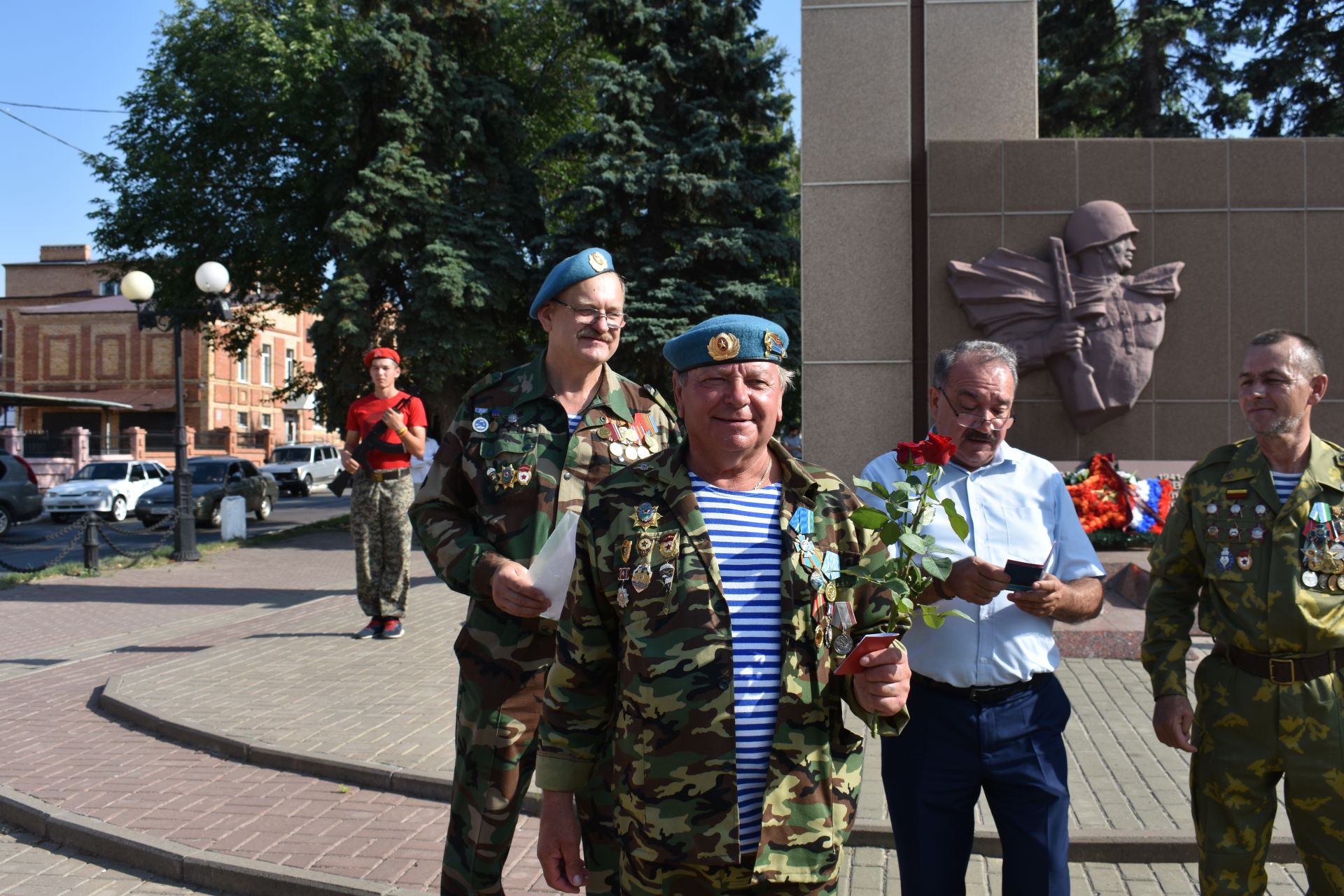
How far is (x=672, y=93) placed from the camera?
60.5 feet

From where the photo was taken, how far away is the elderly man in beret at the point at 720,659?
2168mm

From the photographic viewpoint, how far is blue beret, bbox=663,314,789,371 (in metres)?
2.27

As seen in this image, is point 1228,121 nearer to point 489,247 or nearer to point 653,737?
point 489,247

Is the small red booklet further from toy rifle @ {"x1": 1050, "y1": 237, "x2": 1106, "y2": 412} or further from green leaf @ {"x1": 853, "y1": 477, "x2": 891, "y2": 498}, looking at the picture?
toy rifle @ {"x1": 1050, "y1": 237, "x2": 1106, "y2": 412}

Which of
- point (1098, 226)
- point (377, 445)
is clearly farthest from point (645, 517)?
point (1098, 226)

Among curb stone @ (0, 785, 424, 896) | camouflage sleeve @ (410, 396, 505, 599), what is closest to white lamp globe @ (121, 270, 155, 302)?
curb stone @ (0, 785, 424, 896)

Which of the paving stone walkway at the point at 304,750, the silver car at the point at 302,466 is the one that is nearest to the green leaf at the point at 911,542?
the paving stone walkway at the point at 304,750

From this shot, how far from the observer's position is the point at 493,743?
310 centimetres

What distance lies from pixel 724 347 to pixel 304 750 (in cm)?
419

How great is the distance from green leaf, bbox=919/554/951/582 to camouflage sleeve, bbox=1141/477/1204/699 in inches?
50.3

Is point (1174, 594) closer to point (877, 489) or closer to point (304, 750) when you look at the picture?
point (877, 489)

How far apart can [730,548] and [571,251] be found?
16472mm

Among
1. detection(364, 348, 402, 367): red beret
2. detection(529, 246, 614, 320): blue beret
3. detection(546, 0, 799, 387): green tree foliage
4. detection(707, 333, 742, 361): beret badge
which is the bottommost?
detection(707, 333, 742, 361): beret badge

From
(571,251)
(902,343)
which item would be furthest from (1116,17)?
(902,343)
